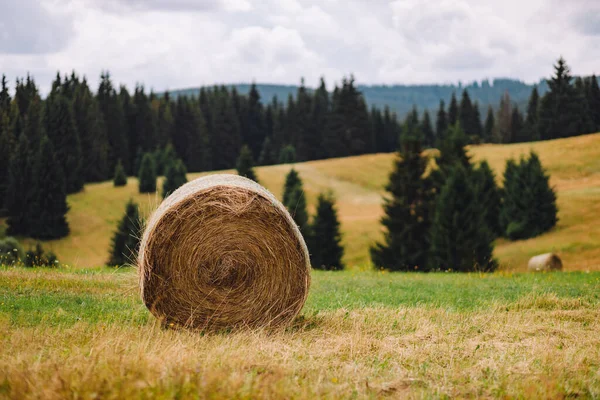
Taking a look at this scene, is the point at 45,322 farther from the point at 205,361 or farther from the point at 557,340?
the point at 557,340

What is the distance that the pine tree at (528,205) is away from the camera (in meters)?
44.2

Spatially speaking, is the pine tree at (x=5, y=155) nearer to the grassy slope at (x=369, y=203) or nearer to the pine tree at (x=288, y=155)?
the grassy slope at (x=369, y=203)

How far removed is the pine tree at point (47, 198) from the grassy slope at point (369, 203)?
5.21 feet

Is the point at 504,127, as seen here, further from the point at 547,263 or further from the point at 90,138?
the point at 547,263

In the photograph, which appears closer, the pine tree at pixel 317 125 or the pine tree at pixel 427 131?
the pine tree at pixel 317 125

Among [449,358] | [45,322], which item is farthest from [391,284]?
[45,322]

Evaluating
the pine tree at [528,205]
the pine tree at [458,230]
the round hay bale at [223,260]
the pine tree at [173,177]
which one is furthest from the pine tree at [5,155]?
the round hay bale at [223,260]

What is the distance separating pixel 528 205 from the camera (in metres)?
44.5

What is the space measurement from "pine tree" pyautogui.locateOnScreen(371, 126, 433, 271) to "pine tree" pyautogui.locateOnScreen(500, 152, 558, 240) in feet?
37.8

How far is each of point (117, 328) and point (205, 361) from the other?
2.16 metres

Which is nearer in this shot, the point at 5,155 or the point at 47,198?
the point at 5,155

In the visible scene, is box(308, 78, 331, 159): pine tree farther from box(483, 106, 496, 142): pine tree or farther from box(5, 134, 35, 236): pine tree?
box(5, 134, 35, 236): pine tree

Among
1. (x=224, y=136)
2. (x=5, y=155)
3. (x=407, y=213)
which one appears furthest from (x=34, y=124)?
(x=224, y=136)

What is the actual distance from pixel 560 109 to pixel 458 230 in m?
65.6
